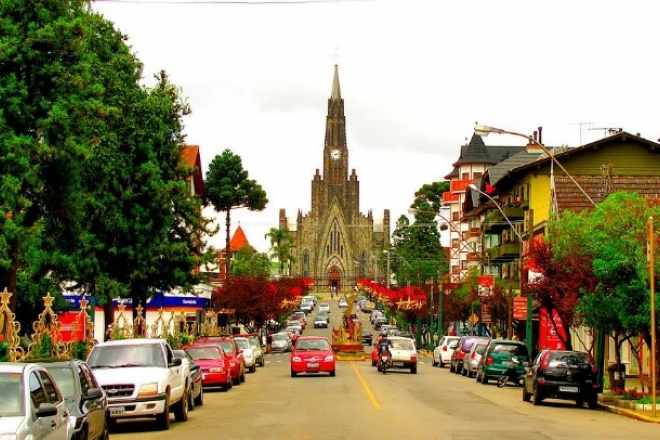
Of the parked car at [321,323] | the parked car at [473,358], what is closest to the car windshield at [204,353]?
the parked car at [473,358]

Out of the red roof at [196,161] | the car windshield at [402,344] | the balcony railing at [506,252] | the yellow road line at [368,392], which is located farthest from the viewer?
the red roof at [196,161]

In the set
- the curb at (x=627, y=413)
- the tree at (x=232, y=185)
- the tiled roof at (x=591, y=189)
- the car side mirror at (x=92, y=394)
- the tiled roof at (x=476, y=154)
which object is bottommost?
the curb at (x=627, y=413)

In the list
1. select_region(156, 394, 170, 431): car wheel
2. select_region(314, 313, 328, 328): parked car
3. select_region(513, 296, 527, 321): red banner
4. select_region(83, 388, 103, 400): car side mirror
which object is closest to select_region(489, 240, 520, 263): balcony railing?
select_region(513, 296, 527, 321): red banner

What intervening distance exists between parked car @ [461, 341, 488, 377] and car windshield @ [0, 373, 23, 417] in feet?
115

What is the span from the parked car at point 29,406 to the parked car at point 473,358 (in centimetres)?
3432

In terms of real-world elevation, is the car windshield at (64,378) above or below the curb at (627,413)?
above

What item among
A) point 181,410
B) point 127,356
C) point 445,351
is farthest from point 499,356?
point 127,356

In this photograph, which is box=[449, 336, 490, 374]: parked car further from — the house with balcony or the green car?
the green car

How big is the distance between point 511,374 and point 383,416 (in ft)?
58.3

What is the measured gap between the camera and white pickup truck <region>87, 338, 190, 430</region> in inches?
824

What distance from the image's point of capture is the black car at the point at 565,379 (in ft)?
97.5

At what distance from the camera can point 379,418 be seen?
75.9 feet

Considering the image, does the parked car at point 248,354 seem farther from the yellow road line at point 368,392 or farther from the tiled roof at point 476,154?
the tiled roof at point 476,154

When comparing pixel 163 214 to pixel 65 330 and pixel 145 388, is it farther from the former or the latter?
pixel 145 388
